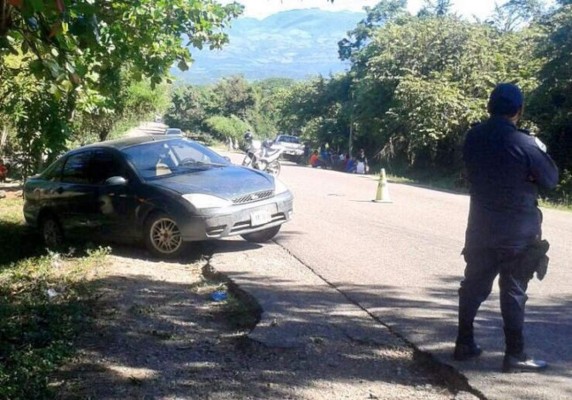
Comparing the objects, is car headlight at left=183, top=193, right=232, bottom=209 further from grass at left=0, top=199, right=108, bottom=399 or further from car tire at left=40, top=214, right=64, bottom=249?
car tire at left=40, top=214, right=64, bottom=249

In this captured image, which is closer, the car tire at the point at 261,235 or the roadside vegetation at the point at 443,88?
the car tire at the point at 261,235

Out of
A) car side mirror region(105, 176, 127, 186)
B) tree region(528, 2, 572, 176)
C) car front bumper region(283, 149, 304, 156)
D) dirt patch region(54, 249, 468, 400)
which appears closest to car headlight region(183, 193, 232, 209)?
car side mirror region(105, 176, 127, 186)

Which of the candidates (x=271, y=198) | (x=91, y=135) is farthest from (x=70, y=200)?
(x=91, y=135)

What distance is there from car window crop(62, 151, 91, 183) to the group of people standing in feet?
84.0

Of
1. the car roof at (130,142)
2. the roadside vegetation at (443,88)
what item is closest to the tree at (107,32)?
the car roof at (130,142)

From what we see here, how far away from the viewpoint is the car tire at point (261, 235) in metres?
9.24

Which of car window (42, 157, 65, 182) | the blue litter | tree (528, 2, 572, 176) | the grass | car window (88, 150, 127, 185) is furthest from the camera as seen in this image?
tree (528, 2, 572, 176)

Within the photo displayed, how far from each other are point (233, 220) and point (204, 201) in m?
0.41

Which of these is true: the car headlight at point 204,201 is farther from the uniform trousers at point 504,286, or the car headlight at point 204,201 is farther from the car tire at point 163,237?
the uniform trousers at point 504,286

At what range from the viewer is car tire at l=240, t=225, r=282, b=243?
924cm

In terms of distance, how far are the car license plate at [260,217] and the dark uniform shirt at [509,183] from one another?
4294mm

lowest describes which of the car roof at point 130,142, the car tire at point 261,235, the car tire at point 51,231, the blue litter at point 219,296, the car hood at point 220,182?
the car tire at point 51,231

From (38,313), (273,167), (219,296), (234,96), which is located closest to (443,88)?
(273,167)

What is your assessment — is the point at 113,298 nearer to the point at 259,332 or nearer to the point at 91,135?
the point at 259,332
